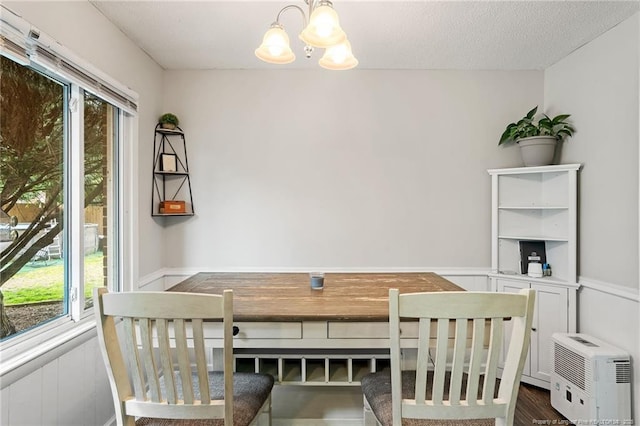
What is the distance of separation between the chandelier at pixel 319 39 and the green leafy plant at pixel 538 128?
5.15 feet

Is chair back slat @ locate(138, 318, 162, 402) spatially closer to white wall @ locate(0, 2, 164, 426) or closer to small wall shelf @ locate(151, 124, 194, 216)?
white wall @ locate(0, 2, 164, 426)

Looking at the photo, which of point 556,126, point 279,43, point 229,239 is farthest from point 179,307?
point 556,126

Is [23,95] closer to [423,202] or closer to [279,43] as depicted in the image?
[279,43]

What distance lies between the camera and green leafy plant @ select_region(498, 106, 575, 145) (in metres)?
2.44

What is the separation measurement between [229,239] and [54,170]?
50.2 inches

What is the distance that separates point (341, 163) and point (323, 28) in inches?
55.9

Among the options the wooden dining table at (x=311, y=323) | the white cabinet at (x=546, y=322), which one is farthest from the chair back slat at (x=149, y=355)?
the white cabinet at (x=546, y=322)

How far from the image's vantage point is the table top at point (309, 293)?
54.7 inches

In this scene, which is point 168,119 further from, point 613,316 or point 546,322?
point 613,316

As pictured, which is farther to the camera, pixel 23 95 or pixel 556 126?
pixel 556 126

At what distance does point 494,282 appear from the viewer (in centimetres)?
259

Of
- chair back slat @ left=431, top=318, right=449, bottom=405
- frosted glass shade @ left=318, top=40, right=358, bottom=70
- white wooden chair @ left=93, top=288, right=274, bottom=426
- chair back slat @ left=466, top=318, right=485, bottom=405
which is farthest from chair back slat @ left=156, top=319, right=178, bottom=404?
frosted glass shade @ left=318, top=40, right=358, bottom=70

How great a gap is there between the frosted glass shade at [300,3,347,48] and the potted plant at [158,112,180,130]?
5.23 ft

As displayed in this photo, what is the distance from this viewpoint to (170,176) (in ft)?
8.93
